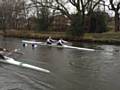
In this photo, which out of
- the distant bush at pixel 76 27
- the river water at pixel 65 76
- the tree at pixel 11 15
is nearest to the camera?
the river water at pixel 65 76

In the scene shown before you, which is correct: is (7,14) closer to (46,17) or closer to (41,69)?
(46,17)

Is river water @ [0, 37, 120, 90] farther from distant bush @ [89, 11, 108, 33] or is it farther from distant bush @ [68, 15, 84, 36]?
distant bush @ [89, 11, 108, 33]

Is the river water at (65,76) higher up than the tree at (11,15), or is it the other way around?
the tree at (11,15)

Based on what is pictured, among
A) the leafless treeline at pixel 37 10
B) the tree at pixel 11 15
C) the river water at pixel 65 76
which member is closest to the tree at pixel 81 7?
the leafless treeline at pixel 37 10

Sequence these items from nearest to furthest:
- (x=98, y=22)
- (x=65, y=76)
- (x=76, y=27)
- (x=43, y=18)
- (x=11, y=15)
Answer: (x=65, y=76) < (x=76, y=27) < (x=98, y=22) < (x=43, y=18) < (x=11, y=15)

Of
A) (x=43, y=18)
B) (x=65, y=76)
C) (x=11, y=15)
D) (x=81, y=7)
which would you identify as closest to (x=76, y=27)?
(x=81, y=7)

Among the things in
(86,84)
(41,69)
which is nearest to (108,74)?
(86,84)

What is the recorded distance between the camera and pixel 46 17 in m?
54.1

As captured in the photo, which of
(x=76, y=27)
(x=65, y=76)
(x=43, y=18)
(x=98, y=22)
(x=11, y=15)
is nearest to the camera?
(x=65, y=76)

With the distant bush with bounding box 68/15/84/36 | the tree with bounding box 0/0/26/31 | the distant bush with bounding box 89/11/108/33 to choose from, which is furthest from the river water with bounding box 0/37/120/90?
the tree with bounding box 0/0/26/31

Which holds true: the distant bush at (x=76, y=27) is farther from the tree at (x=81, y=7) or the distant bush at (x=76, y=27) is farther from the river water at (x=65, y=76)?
the river water at (x=65, y=76)

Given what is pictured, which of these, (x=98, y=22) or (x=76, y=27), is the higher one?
(x=98, y=22)

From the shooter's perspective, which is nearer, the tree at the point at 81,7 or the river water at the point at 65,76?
the river water at the point at 65,76

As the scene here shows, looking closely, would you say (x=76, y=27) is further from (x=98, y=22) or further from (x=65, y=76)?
(x=65, y=76)
